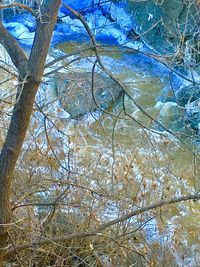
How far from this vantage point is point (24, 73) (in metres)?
2.97

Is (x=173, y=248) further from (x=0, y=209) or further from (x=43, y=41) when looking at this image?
(x=43, y=41)

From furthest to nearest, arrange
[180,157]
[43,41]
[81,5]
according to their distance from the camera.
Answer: [81,5], [180,157], [43,41]

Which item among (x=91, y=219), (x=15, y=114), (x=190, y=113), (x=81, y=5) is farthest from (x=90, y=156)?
Answer: (x=81, y=5)

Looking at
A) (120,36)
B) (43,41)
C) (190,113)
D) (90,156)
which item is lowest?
(43,41)

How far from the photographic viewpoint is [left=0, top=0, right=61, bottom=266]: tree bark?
2957 mm

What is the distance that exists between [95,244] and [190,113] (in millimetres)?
4501

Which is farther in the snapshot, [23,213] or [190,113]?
[190,113]

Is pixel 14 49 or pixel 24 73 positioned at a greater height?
pixel 14 49

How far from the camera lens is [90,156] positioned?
641 centimetres

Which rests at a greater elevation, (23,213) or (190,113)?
(190,113)

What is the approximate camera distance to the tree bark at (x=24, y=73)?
296 centimetres

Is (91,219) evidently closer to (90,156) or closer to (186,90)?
(90,156)

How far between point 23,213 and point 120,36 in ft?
25.2

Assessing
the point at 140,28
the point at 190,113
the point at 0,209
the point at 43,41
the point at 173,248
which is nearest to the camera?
the point at 43,41
